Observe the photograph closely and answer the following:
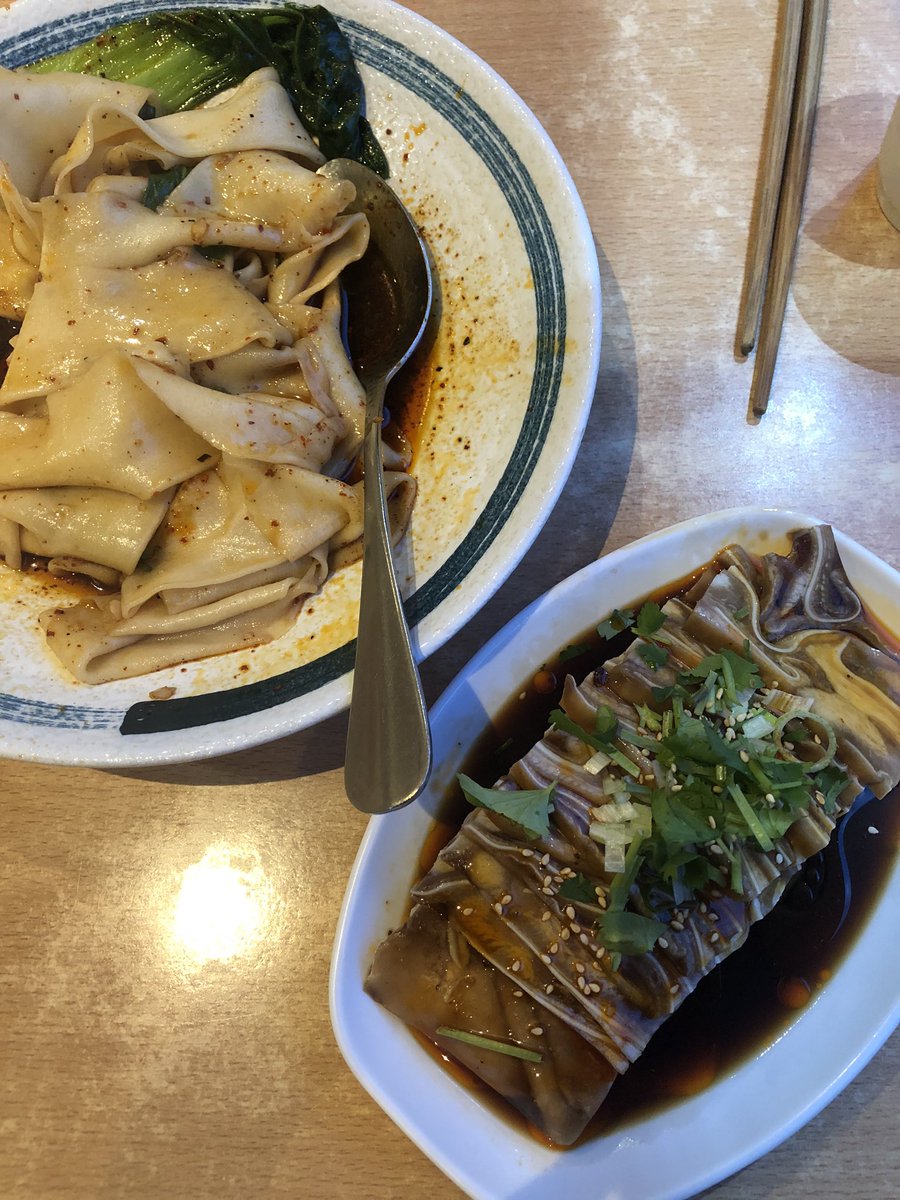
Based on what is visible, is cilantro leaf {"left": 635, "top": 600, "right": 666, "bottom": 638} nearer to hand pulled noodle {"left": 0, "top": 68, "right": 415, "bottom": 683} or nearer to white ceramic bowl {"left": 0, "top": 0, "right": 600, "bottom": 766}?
white ceramic bowl {"left": 0, "top": 0, "right": 600, "bottom": 766}

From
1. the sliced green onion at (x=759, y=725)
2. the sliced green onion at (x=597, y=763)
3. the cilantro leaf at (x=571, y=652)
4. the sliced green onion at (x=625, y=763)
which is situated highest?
the sliced green onion at (x=759, y=725)

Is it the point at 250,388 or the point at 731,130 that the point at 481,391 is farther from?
the point at 731,130

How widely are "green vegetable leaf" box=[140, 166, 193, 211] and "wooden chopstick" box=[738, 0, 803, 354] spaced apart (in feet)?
5.33

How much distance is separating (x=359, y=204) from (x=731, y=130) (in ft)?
3.99

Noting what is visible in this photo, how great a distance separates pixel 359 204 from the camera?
2.11 meters

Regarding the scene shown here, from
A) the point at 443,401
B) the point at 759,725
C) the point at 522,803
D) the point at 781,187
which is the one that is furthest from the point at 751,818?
the point at 781,187

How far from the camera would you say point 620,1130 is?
169 centimetres

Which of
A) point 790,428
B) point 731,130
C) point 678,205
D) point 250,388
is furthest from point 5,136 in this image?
point 790,428

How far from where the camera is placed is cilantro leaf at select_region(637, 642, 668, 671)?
1840 mm

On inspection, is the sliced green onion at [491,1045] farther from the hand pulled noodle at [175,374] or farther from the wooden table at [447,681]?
the hand pulled noodle at [175,374]

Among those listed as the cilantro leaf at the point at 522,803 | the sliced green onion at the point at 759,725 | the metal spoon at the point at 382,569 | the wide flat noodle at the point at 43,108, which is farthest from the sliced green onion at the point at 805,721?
the wide flat noodle at the point at 43,108

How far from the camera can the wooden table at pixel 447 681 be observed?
175cm

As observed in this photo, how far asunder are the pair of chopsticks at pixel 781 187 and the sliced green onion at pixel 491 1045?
1.77 meters

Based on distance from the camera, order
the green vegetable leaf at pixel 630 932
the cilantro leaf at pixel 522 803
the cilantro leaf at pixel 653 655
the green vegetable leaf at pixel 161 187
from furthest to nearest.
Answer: the green vegetable leaf at pixel 161 187, the cilantro leaf at pixel 653 655, the cilantro leaf at pixel 522 803, the green vegetable leaf at pixel 630 932
